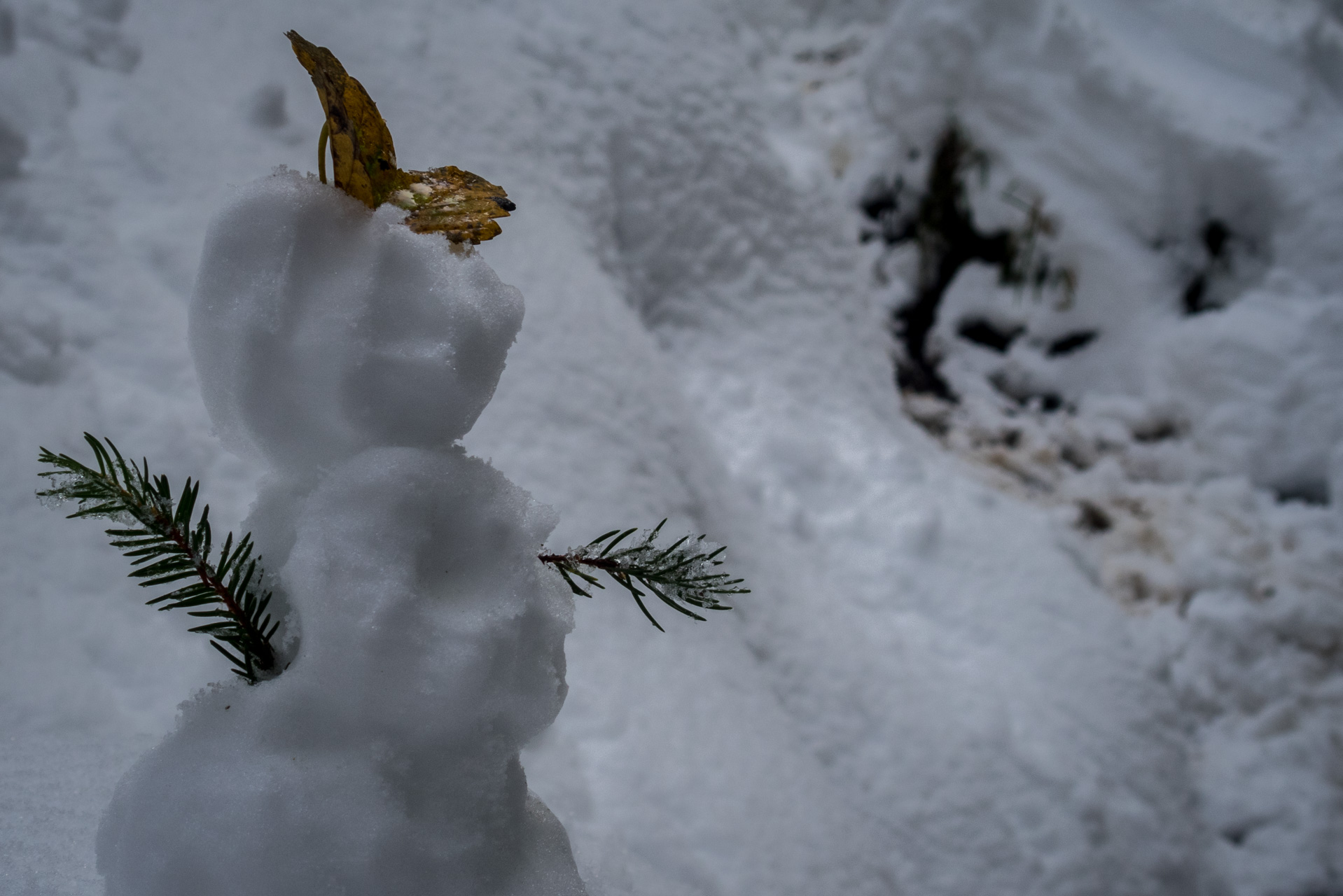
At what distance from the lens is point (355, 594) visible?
420 millimetres

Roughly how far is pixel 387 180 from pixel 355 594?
0.68 ft

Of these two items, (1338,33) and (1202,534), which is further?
(1338,33)

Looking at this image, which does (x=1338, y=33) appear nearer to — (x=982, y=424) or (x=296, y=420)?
(x=982, y=424)

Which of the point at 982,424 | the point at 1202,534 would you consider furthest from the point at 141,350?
the point at 1202,534

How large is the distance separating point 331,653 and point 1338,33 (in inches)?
116

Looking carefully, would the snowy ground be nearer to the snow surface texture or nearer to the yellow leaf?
the snow surface texture

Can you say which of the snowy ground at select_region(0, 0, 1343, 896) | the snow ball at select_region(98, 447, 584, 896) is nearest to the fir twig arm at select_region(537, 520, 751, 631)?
the snow ball at select_region(98, 447, 584, 896)

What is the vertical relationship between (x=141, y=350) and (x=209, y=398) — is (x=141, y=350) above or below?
below

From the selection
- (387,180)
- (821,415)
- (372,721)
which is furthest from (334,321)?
(821,415)

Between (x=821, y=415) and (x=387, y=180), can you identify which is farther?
(x=821, y=415)

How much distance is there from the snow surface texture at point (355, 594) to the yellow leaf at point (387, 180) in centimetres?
1

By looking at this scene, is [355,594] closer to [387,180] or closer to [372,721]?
[372,721]

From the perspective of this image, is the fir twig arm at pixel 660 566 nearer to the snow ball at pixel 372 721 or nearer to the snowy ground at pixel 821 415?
the snow ball at pixel 372 721

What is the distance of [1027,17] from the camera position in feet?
7.82
